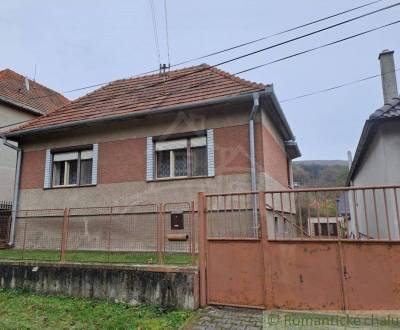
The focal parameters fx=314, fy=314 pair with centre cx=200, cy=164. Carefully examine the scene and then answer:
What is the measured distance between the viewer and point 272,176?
396 inches

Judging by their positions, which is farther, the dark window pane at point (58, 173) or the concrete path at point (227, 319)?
the dark window pane at point (58, 173)

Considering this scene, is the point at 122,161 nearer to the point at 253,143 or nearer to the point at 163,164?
the point at 163,164

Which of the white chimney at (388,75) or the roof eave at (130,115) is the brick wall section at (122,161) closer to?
the roof eave at (130,115)

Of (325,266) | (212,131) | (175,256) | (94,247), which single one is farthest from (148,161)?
(325,266)

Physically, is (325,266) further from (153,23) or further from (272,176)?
(153,23)

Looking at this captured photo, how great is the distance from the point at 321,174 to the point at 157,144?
34.6m

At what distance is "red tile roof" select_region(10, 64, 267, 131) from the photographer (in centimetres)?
981

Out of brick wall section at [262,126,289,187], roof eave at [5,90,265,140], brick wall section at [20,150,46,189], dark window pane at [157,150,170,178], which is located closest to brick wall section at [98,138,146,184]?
dark window pane at [157,150,170,178]

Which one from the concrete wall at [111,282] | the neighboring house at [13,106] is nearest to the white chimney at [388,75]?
the concrete wall at [111,282]

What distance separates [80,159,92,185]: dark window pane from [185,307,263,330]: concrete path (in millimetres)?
7239

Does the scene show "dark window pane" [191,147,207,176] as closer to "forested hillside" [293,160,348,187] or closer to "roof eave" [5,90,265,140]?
"roof eave" [5,90,265,140]

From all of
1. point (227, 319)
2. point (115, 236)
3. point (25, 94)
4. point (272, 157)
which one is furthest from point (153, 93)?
point (25, 94)

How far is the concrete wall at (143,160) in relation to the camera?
29.9 ft

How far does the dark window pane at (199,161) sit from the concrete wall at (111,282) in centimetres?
413
